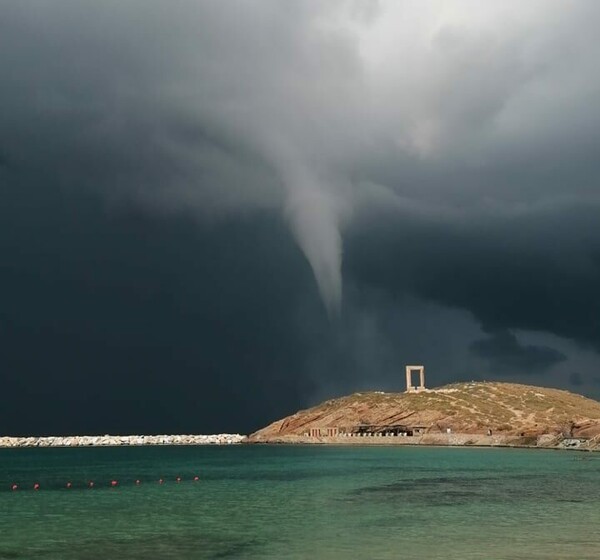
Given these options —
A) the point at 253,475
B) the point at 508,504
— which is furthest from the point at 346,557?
the point at 253,475

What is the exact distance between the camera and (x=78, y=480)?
317 ft

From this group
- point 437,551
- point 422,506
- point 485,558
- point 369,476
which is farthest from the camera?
point 369,476

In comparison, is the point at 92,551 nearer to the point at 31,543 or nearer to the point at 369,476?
the point at 31,543

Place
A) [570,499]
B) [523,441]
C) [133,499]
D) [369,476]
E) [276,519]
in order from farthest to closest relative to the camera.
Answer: [523,441] < [369,476] < [133,499] < [570,499] < [276,519]

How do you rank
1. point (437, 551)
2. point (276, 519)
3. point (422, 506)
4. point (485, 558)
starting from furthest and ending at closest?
1. point (422, 506)
2. point (276, 519)
3. point (437, 551)
4. point (485, 558)

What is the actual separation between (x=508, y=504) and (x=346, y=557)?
2697cm

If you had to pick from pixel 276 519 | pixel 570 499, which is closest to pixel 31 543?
pixel 276 519

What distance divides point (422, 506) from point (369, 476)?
3691 centimetres

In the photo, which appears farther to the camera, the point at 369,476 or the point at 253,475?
the point at 253,475

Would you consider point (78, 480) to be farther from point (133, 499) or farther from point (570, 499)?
point (570, 499)

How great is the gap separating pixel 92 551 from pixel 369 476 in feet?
195

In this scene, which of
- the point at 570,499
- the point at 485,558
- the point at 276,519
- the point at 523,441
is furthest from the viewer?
the point at 523,441

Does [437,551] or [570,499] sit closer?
[437,551]

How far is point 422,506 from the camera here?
178ft
